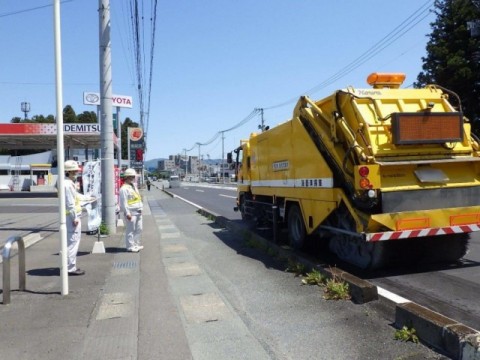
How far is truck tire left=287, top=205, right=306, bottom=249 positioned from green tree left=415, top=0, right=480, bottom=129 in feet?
103

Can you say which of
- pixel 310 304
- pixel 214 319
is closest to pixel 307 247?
pixel 310 304

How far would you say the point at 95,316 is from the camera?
5887 mm

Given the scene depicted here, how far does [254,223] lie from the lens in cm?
1556

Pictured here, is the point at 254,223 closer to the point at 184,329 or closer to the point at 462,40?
the point at 184,329

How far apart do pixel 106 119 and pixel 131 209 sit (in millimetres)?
4028

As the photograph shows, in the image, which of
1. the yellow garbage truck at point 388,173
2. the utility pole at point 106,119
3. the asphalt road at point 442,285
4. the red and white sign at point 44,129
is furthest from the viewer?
the red and white sign at point 44,129

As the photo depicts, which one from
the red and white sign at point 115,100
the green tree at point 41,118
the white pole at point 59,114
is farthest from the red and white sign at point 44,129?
the green tree at point 41,118

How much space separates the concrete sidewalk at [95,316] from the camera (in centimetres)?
481

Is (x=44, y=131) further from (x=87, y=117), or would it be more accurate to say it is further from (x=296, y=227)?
(x=87, y=117)

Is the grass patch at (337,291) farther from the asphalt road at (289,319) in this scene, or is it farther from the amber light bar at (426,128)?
the amber light bar at (426,128)

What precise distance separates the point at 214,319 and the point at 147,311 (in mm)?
892

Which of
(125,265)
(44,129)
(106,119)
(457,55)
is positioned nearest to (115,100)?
(106,119)

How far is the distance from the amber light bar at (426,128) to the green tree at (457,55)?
106ft

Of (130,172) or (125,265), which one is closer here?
(125,265)
